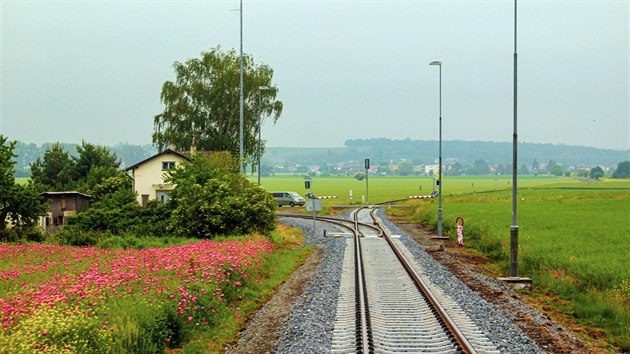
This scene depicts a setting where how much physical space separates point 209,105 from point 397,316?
56861mm

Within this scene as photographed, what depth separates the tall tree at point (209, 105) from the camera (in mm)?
66875

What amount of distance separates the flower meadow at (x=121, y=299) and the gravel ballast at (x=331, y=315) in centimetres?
181

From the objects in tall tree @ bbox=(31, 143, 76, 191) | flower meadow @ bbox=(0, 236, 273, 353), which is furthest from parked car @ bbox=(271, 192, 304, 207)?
flower meadow @ bbox=(0, 236, 273, 353)

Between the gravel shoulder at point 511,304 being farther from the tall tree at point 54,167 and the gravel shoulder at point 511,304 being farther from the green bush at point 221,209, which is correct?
the tall tree at point 54,167

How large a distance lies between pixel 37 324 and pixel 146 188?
147 ft

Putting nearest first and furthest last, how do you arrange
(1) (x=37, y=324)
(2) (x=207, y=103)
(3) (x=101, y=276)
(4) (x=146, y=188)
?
1. (1) (x=37, y=324)
2. (3) (x=101, y=276)
3. (4) (x=146, y=188)
4. (2) (x=207, y=103)

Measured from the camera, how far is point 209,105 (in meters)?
67.4

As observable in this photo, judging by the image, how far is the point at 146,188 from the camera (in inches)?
2090

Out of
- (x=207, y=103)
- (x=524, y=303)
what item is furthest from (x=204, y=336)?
(x=207, y=103)

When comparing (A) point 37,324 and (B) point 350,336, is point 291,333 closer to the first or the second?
(B) point 350,336

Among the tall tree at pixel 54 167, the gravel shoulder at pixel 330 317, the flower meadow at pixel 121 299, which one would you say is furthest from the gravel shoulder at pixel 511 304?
the tall tree at pixel 54 167

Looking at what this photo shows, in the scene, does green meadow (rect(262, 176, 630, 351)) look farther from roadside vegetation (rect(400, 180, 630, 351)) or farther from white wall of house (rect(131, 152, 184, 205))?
white wall of house (rect(131, 152, 184, 205))

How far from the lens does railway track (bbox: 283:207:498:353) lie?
11.0 metres

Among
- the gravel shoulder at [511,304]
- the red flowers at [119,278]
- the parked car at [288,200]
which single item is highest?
the red flowers at [119,278]
